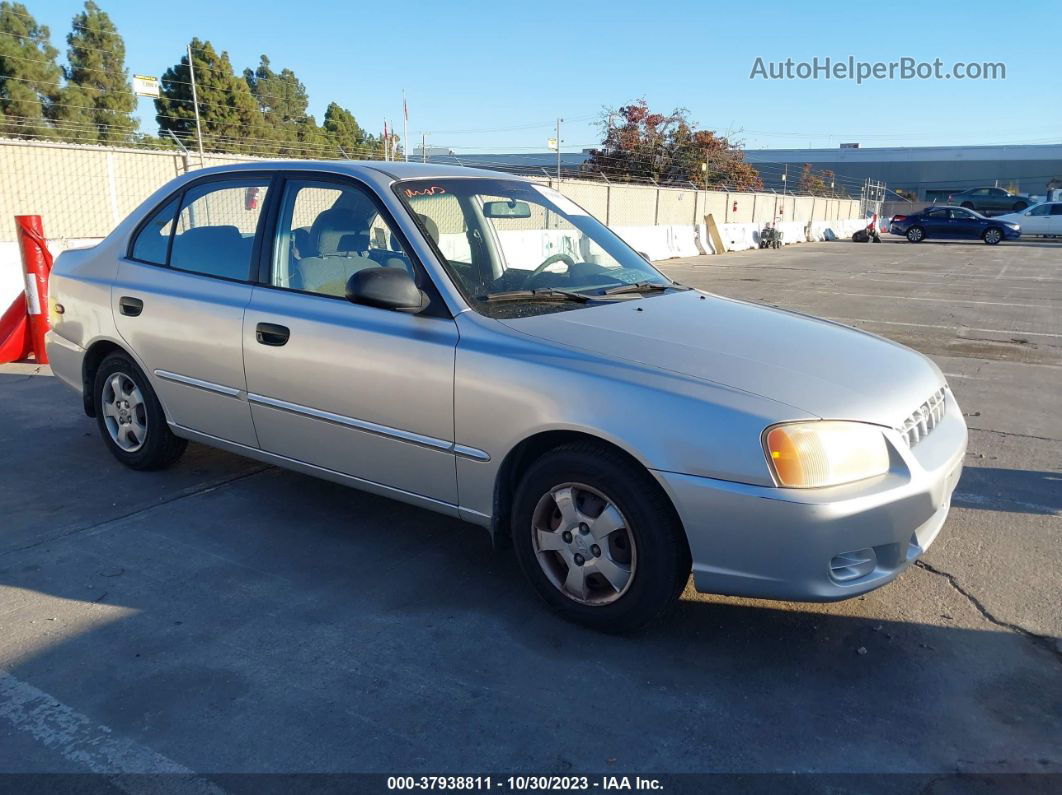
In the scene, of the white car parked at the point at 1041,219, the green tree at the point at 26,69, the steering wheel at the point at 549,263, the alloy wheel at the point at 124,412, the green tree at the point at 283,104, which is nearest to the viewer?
the steering wheel at the point at 549,263

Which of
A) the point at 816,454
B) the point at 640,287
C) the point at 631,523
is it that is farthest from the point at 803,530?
the point at 640,287

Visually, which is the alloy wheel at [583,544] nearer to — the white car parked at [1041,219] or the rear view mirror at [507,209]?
the rear view mirror at [507,209]

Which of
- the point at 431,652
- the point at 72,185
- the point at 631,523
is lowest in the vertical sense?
the point at 431,652

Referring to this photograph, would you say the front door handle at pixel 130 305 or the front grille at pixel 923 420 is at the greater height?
the front door handle at pixel 130 305

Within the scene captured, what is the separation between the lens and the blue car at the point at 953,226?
33.8 m

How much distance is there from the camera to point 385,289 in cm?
344

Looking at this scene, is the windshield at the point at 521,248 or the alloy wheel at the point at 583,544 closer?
the alloy wheel at the point at 583,544

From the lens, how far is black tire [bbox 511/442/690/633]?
3.00m

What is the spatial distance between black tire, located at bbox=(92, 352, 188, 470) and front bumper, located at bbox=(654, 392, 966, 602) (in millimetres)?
3211

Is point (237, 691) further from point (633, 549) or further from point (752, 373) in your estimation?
point (752, 373)

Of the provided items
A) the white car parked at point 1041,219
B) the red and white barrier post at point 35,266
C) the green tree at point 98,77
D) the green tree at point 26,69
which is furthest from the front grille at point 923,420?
the white car parked at point 1041,219

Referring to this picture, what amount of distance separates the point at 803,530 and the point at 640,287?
1.74 m

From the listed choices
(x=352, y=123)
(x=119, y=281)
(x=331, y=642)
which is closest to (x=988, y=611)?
(x=331, y=642)

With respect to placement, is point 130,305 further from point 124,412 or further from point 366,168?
A: point 366,168
